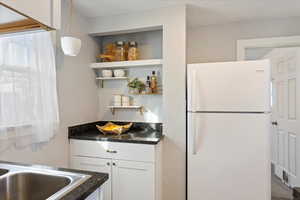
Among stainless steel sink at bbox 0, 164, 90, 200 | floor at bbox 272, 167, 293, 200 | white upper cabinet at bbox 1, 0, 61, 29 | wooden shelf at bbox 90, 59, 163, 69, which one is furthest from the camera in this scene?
floor at bbox 272, 167, 293, 200

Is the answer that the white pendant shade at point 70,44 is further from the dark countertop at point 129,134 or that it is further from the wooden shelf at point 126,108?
the wooden shelf at point 126,108

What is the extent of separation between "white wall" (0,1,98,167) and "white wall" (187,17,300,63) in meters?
1.38

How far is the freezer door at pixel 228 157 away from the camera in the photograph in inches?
70.7

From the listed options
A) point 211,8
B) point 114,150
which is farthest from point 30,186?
point 211,8

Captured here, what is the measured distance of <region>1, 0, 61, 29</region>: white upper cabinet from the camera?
67 cm

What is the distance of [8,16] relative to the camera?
2.48 feet

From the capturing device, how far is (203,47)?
2.65 metres

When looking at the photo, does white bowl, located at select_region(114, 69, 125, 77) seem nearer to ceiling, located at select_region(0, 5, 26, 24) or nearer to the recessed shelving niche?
the recessed shelving niche

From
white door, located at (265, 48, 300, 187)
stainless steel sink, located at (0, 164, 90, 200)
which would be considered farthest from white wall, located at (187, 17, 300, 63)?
stainless steel sink, located at (0, 164, 90, 200)

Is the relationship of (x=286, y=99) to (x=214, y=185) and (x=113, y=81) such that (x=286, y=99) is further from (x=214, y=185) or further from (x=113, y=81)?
(x=113, y=81)

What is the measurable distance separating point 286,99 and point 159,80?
6.27ft

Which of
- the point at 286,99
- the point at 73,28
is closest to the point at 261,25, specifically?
the point at 286,99

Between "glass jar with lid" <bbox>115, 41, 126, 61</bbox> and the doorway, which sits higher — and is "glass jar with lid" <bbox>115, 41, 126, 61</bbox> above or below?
above

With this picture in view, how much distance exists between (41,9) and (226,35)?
7.76ft
